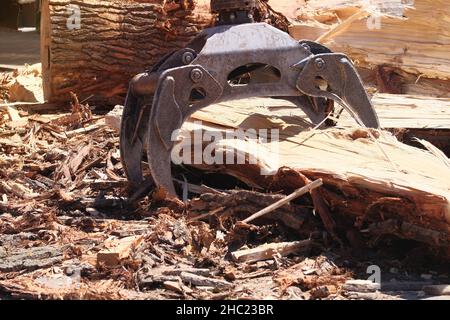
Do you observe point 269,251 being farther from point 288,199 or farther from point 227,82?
point 227,82

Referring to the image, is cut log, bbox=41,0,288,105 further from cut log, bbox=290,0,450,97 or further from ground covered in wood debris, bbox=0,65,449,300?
ground covered in wood debris, bbox=0,65,449,300

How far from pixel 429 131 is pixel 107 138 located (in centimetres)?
212

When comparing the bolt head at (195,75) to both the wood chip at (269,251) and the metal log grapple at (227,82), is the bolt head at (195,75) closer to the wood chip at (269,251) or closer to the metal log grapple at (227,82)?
the metal log grapple at (227,82)

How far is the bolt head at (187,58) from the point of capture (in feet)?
14.3

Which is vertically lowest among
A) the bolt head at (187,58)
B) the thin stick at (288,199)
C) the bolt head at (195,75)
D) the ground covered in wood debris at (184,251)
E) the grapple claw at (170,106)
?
the ground covered in wood debris at (184,251)

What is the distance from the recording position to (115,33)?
→ 675cm

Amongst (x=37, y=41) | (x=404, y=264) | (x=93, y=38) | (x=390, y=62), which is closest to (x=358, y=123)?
(x=404, y=264)

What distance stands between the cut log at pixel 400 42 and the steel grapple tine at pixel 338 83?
2.13 meters

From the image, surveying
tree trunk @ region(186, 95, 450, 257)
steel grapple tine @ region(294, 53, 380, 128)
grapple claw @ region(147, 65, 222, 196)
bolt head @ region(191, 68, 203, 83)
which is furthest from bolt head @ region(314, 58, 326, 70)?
bolt head @ region(191, 68, 203, 83)

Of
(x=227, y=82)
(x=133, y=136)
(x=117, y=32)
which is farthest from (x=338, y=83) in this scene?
(x=117, y=32)

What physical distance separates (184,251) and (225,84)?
961mm

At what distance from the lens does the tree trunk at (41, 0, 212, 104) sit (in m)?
6.73

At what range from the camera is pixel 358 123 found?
15.8ft

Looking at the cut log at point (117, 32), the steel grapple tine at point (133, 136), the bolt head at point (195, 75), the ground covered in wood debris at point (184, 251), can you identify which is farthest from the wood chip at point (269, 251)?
the cut log at point (117, 32)
